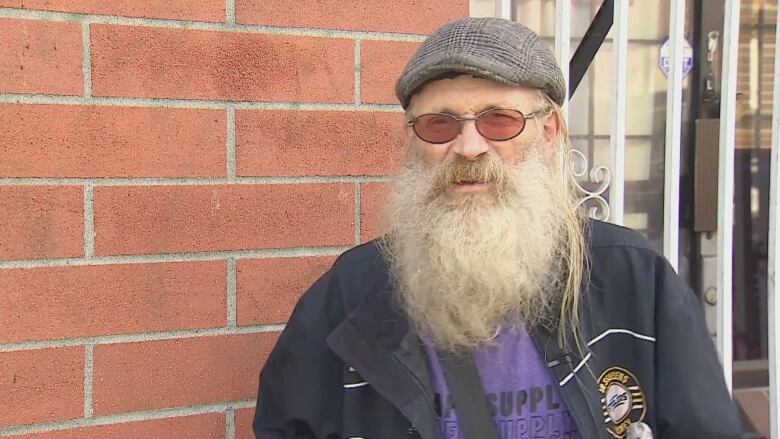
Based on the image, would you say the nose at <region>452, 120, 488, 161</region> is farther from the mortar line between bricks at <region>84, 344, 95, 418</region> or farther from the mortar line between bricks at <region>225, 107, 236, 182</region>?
the mortar line between bricks at <region>84, 344, 95, 418</region>

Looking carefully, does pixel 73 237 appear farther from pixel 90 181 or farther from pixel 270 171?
pixel 270 171

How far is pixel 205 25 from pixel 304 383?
2.84 ft

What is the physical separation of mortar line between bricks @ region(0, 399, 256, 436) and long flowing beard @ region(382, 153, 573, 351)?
57 centimetres

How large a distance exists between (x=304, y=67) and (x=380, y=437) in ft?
2.97

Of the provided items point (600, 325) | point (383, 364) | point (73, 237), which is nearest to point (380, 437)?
point (383, 364)

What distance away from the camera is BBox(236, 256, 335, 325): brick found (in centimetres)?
184

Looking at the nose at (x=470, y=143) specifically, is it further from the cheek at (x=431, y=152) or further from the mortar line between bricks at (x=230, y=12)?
the mortar line between bricks at (x=230, y=12)

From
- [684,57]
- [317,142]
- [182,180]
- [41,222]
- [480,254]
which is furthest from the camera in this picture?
[684,57]

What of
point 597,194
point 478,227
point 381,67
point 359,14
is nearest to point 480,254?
point 478,227

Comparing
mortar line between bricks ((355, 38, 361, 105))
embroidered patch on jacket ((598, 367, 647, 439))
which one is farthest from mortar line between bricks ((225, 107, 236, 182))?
embroidered patch on jacket ((598, 367, 647, 439))

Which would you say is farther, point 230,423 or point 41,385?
point 230,423

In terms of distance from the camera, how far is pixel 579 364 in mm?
1495

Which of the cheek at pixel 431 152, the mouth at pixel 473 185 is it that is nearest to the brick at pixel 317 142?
the cheek at pixel 431 152

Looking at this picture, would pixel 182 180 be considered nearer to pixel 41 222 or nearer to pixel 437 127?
pixel 41 222
